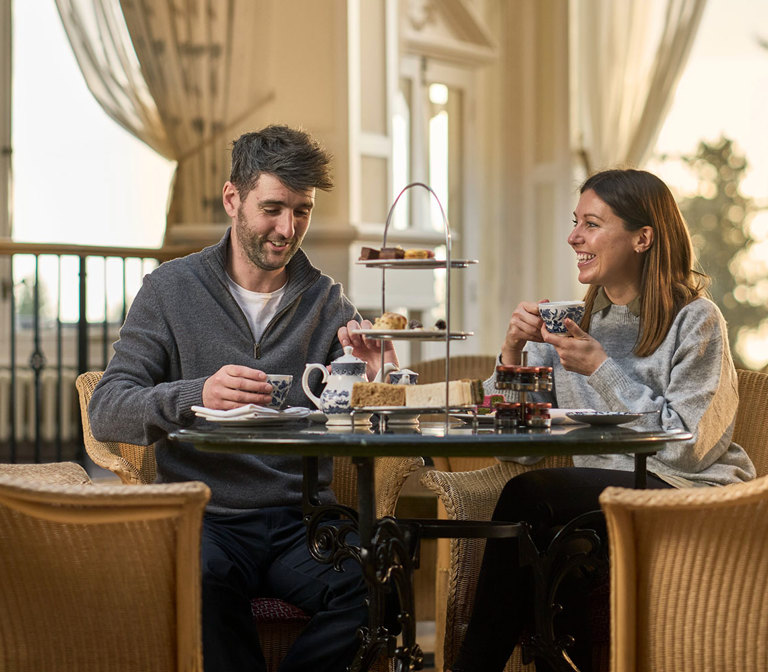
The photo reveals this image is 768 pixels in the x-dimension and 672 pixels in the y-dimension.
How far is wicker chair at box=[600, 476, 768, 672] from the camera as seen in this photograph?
57.0 inches

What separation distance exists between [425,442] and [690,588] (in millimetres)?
397

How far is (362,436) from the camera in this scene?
149 centimetres

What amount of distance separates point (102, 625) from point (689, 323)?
119cm

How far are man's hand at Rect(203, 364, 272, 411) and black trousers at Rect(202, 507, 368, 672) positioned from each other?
0.26 metres

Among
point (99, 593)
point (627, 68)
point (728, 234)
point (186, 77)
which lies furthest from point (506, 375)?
point (728, 234)

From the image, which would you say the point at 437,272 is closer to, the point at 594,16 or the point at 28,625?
the point at 594,16

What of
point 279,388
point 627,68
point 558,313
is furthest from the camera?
point 627,68

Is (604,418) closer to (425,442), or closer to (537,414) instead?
(537,414)

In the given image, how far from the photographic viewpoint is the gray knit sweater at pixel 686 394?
76.7 inches

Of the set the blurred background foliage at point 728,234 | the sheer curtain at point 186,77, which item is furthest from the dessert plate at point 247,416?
the blurred background foliage at point 728,234

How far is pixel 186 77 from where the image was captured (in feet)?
16.9

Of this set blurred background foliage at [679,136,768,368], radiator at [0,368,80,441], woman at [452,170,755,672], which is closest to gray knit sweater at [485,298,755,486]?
woman at [452,170,755,672]

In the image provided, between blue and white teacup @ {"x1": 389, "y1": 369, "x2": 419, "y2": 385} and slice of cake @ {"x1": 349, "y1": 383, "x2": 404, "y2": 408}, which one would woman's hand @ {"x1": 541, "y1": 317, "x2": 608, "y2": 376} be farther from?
slice of cake @ {"x1": 349, "y1": 383, "x2": 404, "y2": 408}

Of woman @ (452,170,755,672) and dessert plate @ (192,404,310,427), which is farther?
woman @ (452,170,755,672)
